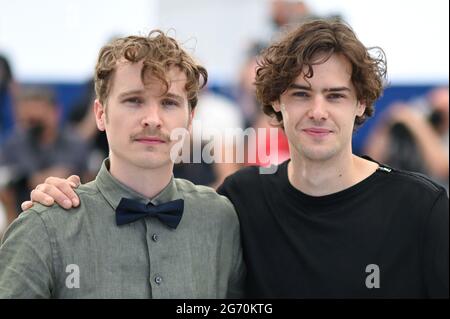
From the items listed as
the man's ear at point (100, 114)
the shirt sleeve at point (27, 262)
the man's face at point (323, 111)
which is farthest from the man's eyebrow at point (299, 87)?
the shirt sleeve at point (27, 262)

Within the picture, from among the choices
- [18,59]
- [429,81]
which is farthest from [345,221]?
[18,59]

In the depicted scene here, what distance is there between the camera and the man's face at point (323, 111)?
1.96 m

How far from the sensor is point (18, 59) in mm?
5559

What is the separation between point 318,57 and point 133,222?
0.66m

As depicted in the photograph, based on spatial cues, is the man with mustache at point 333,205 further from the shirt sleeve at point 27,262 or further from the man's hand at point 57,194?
the shirt sleeve at point 27,262

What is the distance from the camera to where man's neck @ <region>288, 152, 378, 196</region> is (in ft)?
6.64

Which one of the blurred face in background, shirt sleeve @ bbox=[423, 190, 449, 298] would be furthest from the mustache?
the blurred face in background

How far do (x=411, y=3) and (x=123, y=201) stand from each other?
12.5 ft

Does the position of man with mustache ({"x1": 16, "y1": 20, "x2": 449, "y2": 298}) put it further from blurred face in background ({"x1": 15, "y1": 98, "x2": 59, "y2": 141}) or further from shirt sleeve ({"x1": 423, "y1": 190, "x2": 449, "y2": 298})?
blurred face in background ({"x1": 15, "y1": 98, "x2": 59, "y2": 141})

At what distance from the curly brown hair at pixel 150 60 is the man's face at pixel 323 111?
0.27 meters

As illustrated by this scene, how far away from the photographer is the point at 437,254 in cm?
184

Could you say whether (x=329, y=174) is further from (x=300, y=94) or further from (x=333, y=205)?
(x=300, y=94)

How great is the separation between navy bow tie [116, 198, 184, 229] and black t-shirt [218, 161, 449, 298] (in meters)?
0.24

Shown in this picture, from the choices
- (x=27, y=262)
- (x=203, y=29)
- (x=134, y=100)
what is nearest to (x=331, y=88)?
(x=134, y=100)
